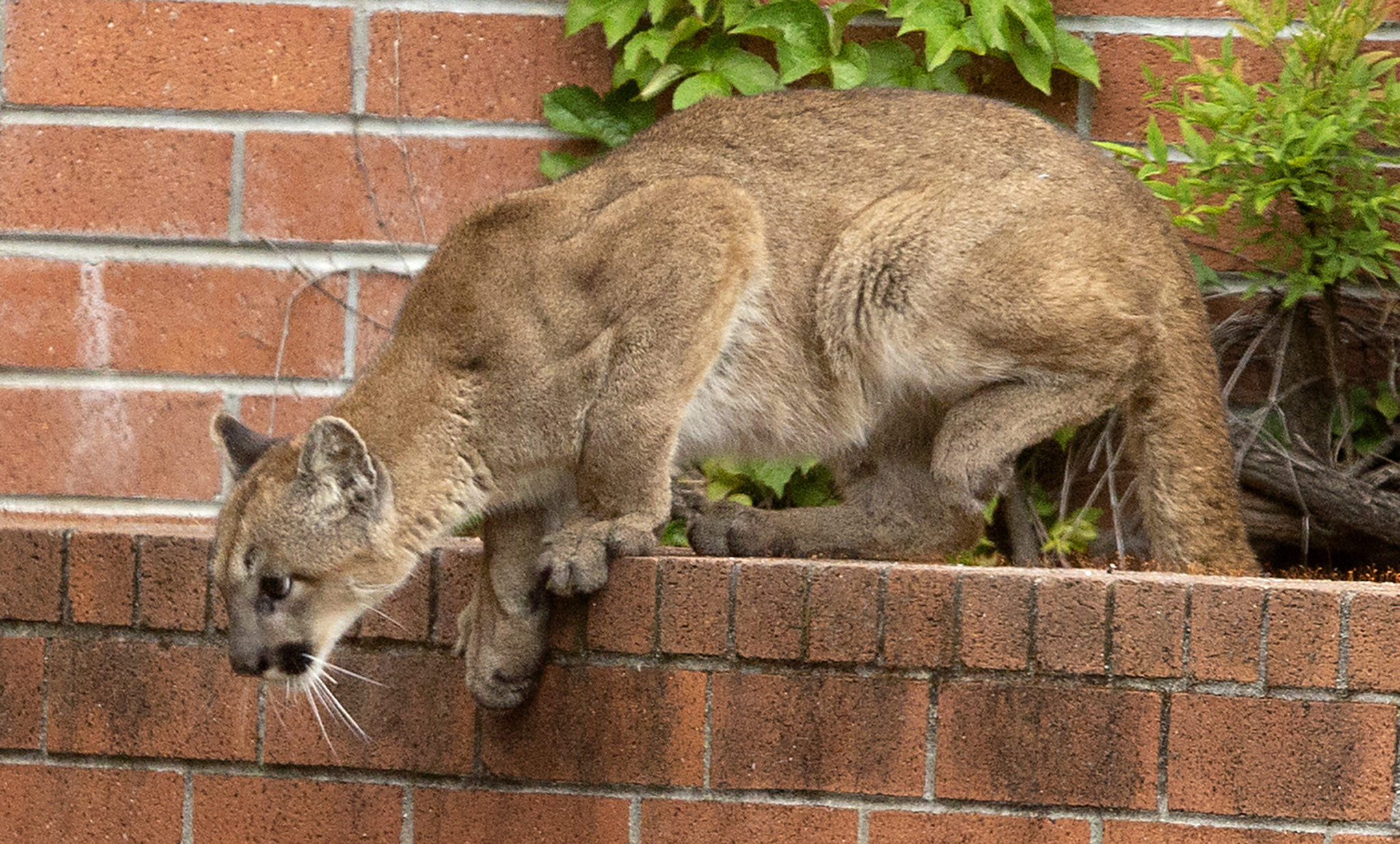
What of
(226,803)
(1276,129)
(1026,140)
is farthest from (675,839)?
(1276,129)

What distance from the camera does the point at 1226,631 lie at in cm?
324

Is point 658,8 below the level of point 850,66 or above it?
above

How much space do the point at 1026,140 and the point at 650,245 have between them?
3.27 feet

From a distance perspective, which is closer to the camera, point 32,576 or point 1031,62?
point 32,576

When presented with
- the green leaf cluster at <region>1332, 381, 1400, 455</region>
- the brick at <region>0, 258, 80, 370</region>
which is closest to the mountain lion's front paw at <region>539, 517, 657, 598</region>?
the brick at <region>0, 258, 80, 370</region>

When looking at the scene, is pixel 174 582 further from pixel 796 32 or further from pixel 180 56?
Answer: pixel 796 32

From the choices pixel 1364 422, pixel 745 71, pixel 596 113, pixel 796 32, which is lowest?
pixel 1364 422

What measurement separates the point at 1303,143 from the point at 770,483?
1.67 meters

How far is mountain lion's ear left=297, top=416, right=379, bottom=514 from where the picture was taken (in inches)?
129

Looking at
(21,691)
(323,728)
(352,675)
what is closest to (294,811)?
(323,728)

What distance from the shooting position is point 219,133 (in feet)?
15.4

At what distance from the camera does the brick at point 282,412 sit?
471cm

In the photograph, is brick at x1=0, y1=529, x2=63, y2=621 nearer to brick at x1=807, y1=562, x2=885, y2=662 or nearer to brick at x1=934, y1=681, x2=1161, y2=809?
brick at x1=807, y1=562, x2=885, y2=662

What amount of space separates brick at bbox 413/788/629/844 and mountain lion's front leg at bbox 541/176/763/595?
0.47 metres
